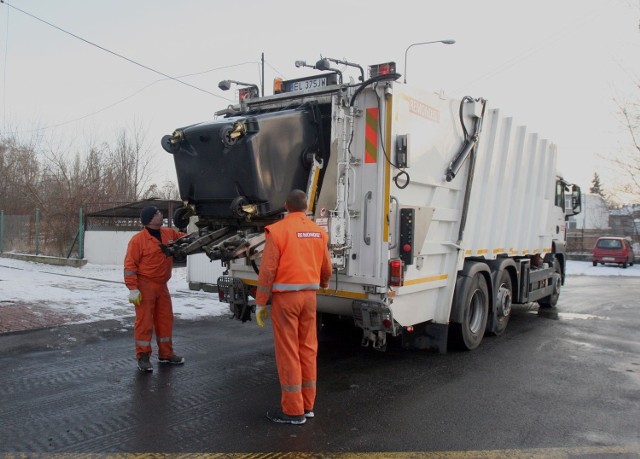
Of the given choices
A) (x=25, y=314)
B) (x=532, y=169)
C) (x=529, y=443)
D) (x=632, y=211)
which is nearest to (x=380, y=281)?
(x=529, y=443)

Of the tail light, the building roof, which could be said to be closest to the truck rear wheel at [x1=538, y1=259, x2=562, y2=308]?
the tail light

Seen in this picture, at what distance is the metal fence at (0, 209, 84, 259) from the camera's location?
17906 mm

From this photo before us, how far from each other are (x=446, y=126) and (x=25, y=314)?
7164 mm

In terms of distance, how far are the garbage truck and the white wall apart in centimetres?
1044

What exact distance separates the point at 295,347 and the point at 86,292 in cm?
849

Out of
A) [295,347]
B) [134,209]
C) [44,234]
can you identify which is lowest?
[295,347]

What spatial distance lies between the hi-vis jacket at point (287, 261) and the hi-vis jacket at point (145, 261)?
6.20 feet

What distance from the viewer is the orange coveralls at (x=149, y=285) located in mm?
5660

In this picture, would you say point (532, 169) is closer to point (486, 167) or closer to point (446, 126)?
point (486, 167)

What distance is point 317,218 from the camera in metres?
5.39

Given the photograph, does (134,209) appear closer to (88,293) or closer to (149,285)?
(88,293)

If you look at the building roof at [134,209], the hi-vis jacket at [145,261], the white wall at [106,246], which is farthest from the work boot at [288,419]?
the white wall at [106,246]

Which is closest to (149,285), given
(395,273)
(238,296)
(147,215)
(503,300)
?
(147,215)

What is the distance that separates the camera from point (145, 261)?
5730 mm
